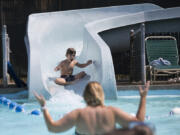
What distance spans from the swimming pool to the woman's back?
2876mm

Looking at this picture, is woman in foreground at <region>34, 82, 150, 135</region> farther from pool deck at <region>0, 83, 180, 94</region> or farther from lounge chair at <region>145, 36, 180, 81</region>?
lounge chair at <region>145, 36, 180, 81</region>

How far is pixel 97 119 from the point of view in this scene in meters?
2.55

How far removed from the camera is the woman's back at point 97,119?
2.54 m

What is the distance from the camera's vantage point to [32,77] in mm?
8367

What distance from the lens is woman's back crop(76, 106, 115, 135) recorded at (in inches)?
100

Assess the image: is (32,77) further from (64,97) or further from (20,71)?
(20,71)

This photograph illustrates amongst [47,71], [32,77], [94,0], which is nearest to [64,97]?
[32,77]

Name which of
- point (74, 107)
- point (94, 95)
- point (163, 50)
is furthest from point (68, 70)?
point (94, 95)

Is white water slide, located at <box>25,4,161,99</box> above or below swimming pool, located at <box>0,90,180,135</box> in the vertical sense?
above

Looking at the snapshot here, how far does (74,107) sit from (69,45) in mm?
3686

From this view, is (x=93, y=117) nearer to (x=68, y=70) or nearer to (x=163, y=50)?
(x=68, y=70)

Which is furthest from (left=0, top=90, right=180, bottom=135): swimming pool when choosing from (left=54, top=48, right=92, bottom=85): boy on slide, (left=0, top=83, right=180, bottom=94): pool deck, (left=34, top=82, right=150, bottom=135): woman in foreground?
(left=34, top=82, right=150, bottom=135): woman in foreground

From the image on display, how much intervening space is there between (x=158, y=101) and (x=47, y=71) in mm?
2701

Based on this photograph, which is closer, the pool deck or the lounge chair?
the pool deck
